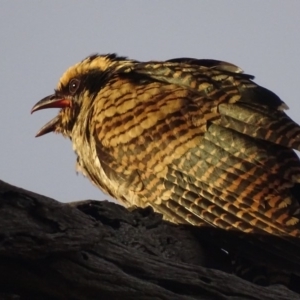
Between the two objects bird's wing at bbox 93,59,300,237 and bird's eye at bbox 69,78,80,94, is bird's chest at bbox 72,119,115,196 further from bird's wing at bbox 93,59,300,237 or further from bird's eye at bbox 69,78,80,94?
bird's eye at bbox 69,78,80,94

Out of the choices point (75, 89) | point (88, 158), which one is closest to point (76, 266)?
point (88, 158)

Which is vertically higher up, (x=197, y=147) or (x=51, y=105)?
(x=51, y=105)

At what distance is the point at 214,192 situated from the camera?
6156 mm

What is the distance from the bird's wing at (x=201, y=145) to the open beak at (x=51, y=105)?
1.28 meters

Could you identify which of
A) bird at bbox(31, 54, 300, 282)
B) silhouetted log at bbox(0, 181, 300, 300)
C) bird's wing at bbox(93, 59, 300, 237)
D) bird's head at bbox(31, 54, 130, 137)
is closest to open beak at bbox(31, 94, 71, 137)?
bird's head at bbox(31, 54, 130, 137)

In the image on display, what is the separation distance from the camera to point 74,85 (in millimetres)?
8766

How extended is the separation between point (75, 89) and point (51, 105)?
29 cm

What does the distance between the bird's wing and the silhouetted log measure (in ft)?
4.90

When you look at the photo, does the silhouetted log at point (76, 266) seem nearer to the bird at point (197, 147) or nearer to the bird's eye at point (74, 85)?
the bird at point (197, 147)

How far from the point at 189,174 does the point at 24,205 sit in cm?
281

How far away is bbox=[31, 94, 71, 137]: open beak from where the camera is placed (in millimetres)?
8680

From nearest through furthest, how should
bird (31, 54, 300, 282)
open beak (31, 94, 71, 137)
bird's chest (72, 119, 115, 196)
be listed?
bird (31, 54, 300, 282) → bird's chest (72, 119, 115, 196) → open beak (31, 94, 71, 137)

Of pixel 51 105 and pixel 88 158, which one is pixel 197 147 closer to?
pixel 88 158

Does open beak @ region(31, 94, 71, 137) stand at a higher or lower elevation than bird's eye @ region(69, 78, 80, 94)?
lower
